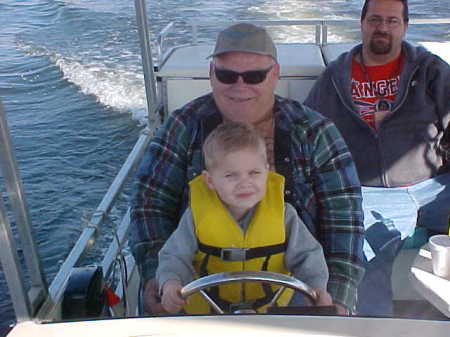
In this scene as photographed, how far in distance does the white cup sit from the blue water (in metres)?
2.75

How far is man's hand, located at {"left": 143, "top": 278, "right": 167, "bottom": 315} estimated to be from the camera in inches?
66.9

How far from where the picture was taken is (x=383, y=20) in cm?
272

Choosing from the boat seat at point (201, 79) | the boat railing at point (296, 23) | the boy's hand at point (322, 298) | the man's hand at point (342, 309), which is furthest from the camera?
the boat railing at point (296, 23)

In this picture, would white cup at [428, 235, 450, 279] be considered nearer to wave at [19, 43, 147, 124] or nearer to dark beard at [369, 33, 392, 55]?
dark beard at [369, 33, 392, 55]

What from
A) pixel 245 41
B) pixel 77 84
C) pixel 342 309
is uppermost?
pixel 245 41

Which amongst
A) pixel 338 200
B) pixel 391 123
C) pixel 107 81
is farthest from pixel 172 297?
pixel 107 81

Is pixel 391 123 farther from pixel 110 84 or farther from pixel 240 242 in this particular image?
pixel 110 84

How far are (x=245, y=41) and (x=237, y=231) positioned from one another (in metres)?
0.57

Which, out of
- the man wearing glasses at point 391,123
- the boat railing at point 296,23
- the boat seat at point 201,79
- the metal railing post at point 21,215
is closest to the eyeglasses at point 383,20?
the man wearing glasses at point 391,123

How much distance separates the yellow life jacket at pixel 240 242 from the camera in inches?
61.0

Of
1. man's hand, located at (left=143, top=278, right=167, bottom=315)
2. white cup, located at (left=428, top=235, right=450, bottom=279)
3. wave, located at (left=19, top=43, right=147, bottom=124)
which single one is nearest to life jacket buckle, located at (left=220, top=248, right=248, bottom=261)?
man's hand, located at (left=143, top=278, right=167, bottom=315)

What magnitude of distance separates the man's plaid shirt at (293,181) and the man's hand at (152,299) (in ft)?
0.16

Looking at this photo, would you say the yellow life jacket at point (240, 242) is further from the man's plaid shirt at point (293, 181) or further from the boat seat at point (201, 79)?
the boat seat at point (201, 79)

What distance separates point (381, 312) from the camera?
2.18 m
